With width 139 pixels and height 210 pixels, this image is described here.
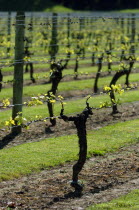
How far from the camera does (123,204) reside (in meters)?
11.5

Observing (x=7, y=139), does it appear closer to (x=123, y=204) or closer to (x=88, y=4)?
(x=123, y=204)

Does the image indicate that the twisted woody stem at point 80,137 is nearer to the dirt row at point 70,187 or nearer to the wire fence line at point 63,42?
the dirt row at point 70,187

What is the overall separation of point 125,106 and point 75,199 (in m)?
9.89

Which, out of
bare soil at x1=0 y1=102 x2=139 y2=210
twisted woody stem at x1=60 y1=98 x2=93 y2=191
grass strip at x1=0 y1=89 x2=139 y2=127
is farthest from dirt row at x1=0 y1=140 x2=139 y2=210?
grass strip at x1=0 y1=89 x2=139 y2=127

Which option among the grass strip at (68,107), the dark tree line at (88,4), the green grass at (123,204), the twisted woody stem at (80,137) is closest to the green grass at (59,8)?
the dark tree line at (88,4)

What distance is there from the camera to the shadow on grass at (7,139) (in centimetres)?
1614

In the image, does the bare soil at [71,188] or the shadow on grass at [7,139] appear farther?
the shadow on grass at [7,139]

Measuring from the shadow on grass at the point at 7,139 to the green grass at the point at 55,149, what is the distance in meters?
0.50

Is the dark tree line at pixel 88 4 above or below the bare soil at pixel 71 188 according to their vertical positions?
above

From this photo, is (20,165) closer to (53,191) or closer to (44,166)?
(44,166)

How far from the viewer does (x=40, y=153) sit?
1510 centimetres

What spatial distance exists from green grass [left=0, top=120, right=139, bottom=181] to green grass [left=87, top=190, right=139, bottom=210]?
257 cm

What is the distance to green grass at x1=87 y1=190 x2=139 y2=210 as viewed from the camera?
11266 millimetres

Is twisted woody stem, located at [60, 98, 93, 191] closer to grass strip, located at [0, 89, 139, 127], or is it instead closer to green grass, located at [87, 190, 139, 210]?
green grass, located at [87, 190, 139, 210]
